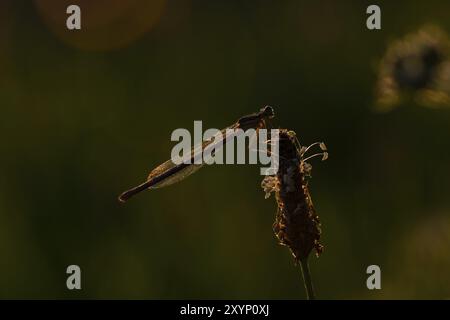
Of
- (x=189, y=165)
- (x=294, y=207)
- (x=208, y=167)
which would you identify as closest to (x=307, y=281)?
(x=294, y=207)

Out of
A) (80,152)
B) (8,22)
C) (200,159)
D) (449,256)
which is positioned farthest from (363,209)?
(8,22)

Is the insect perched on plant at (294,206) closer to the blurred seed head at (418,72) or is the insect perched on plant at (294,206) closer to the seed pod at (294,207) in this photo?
the seed pod at (294,207)

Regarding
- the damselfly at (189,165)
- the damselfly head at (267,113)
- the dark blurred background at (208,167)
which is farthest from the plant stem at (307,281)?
the dark blurred background at (208,167)

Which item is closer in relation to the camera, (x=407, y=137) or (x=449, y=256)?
(x=449, y=256)

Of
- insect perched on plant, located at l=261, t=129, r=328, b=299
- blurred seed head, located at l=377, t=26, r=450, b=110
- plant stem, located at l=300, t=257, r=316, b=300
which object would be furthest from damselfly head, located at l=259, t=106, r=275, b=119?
plant stem, located at l=300, t=257, r=316, b=300

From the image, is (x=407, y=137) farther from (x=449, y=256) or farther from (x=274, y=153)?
(x=274, y=153)

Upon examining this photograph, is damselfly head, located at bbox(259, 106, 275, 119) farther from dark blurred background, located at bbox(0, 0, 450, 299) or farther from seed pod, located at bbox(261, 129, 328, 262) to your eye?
dark blurred background, located at bbox(0, 0, 450, 299)
